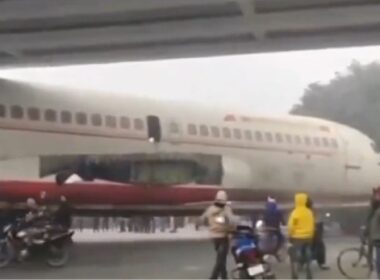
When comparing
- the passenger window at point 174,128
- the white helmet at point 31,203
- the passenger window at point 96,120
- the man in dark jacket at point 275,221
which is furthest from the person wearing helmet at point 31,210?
the man in dark jacket at point 275,221

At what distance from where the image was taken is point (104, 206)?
1961 centimetres

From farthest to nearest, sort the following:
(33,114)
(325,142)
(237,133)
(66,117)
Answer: (325,142) < (237,133) < (66,117) < (33,114)

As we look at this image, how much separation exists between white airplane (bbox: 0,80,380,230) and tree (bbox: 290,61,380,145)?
1.24 ft

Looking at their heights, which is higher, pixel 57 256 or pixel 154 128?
pixel 154 128

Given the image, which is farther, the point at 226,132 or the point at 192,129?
the point at 226,132

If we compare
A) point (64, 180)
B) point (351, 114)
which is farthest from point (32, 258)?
point (351, 114)

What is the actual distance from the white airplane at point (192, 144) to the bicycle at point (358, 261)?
6.23 m

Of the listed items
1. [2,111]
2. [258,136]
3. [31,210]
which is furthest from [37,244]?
[258,136]

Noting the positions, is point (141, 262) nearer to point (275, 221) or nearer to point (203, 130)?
point (275, 221)

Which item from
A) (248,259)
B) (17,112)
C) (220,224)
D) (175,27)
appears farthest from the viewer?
(17,112)

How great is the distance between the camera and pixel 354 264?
45.6 ft

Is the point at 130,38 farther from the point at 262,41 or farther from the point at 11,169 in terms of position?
the point at 11,169

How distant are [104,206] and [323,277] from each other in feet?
24.0

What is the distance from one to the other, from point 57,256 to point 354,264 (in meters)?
5.70
